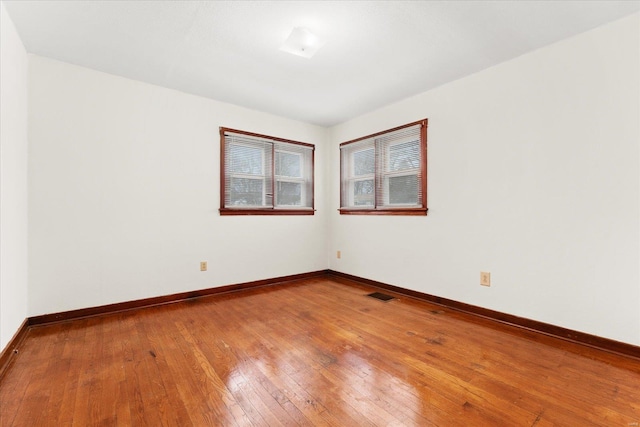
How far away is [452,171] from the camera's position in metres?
2.95

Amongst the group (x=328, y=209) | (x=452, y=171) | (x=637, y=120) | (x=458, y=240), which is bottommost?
(x=458, y=240)

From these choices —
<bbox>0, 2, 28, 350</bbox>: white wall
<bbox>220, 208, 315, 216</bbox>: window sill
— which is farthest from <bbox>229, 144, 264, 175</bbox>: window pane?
<bbox>0, 2, 28, 350</bbox>: white wall

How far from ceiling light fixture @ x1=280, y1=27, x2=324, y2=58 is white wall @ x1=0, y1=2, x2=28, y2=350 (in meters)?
1.82

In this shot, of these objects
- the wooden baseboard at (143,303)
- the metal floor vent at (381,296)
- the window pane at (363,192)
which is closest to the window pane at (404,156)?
the window pane at (363,192)

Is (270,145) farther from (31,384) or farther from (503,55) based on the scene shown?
(31,384)

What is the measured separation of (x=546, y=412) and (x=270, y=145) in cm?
362

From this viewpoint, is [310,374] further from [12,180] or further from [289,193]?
[289,193]

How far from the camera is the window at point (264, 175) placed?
3564 millimetres

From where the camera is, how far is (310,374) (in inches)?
67.4

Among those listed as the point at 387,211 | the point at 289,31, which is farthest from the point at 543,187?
the point at 289,31

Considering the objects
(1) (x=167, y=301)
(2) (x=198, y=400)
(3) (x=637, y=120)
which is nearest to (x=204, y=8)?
(2) (x=198, y=400)

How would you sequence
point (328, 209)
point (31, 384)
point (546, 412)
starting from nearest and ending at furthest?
point (546, 412) → point (31, 384) → point (328, 209)

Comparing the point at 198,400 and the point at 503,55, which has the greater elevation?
the point at 503,55

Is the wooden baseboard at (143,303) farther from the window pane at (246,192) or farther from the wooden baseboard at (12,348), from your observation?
the window pane at (246,192)
